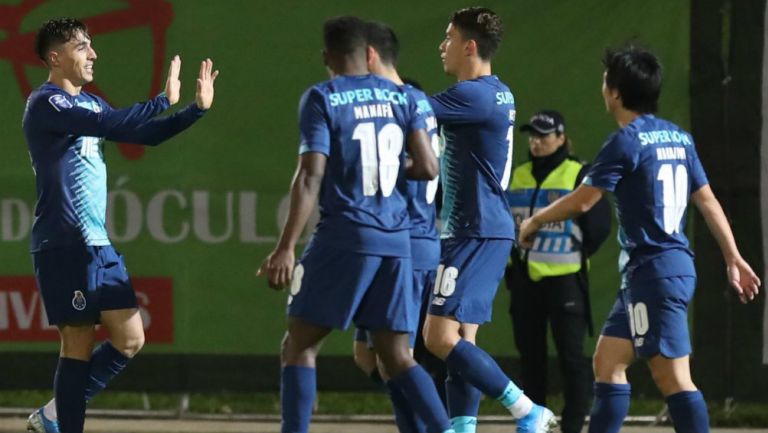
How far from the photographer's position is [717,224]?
759cm

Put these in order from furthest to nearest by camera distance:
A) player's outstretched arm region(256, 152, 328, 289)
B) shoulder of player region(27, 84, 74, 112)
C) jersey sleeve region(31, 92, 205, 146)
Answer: shoulder of player region(27, 84, 74, 112), jersey sleeve region(31, 92, 205, 146), player's outstretched arm region(256, 152, 328, 289)

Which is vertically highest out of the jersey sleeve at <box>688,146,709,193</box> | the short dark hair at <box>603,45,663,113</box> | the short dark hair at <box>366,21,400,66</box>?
the short dark hair at <box>366,21,400,66</box>

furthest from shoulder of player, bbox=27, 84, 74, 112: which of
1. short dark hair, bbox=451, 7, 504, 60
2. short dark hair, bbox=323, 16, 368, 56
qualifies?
short dark hair, bbox=451, 7, 504, 60

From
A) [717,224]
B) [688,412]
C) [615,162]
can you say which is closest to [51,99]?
[615,162]

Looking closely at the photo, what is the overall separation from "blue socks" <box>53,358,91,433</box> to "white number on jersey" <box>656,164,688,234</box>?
2814 mm

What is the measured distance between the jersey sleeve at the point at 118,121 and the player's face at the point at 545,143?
227cm

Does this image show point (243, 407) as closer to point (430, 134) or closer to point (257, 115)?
point (257, 115)

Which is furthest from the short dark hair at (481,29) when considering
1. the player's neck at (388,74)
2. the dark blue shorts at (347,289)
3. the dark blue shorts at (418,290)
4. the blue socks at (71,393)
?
the blue socks at (71,393)

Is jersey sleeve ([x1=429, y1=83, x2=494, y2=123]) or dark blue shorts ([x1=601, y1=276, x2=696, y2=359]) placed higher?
jersey sleeve ([x1=429, y1=83, x2=494, y2=123])

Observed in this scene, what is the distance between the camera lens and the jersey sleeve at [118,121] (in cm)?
789

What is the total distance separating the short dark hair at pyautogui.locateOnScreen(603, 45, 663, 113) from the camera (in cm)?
754

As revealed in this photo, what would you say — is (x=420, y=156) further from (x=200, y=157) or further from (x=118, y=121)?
(x=200, y=157)

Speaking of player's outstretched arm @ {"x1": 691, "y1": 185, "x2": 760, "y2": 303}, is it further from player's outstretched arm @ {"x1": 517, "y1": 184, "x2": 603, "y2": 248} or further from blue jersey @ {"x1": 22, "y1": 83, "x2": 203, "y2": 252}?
blue jersey @ {"x1": 22, "y1": 83, "x2": 203, "y2": 252}

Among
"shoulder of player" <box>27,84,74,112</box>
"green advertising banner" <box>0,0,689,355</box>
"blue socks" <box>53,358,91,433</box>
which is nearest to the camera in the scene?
"shoulder of player" <box>27,84,74,112</box>
